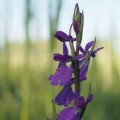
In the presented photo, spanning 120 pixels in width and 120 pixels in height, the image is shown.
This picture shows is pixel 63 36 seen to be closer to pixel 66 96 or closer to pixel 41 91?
pixel 66 96

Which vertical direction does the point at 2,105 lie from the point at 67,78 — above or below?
below

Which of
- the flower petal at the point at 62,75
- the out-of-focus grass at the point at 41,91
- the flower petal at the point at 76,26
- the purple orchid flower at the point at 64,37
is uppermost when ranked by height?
the flower petal at the point at 76,26

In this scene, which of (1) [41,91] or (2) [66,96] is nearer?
(2) [66,96]

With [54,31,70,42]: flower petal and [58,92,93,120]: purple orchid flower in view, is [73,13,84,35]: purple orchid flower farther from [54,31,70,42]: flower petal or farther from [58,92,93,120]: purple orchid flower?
[58,92,93,120]: purple orchid flower

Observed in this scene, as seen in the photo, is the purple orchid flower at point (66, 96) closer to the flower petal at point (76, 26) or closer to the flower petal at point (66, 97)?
the flower petal at point (66, 97)

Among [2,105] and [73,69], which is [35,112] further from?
[73,69]

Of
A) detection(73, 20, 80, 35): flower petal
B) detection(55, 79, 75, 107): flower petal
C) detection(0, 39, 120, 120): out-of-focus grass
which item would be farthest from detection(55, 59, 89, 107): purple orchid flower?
detection(0, 39, 120, 120): out-of-focus grass

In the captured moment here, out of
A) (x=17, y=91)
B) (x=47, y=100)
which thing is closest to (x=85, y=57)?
(x=47, y=100)

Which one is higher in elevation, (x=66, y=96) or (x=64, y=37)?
(x=64, y=37)

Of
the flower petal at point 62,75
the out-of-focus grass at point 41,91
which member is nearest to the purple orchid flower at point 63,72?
the flower petal at point 62,75

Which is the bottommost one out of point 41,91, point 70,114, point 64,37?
point 41,91

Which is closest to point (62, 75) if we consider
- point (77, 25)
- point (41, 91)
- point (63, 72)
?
point (63, 72)
